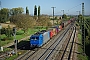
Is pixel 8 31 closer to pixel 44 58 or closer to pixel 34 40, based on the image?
pixel 34 40

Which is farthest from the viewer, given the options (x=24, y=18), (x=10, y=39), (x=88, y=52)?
(x=24, y=18)

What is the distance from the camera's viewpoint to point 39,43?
3017 cm

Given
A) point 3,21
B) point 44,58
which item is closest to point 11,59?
point 44,58

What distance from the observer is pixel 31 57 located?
82.7 feet

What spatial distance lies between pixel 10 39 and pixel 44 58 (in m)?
21.1

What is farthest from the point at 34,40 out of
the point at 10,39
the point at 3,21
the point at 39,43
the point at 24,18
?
the point at 3,21

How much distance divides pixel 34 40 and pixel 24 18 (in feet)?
67.3

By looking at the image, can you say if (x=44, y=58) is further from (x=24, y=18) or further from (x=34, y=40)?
(x=24, y=18)

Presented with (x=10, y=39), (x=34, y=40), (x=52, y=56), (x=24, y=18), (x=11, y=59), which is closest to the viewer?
(x=11, y=59)

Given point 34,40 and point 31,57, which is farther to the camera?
point 34,40

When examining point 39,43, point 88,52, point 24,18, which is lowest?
point 88,52

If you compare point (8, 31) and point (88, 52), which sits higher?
point (8, 31)

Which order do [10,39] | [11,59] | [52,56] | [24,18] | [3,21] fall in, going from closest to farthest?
[11,59] < [52,56] < [10,39] < [24,18] < [3,21]

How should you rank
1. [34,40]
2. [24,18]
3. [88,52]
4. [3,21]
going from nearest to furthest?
[34,40] → [88,52] → [24,18] → [3,21]
